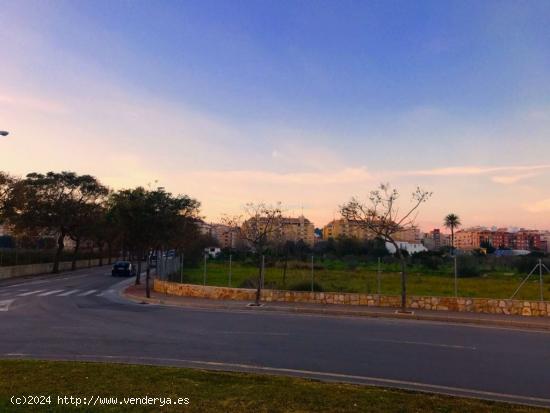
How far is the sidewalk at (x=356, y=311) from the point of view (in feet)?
57.1

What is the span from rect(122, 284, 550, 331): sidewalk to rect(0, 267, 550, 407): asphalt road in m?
0.99

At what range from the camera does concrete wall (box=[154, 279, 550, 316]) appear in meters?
19.2

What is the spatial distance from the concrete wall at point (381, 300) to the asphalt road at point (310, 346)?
3.23m

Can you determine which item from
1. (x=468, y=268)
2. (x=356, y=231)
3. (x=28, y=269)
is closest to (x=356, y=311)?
(x=468, y=268)

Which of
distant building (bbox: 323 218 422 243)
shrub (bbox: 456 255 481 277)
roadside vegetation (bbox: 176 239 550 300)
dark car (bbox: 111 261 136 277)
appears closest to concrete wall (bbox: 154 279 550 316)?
roadside vegetation (bbox: 176 239 550 300)

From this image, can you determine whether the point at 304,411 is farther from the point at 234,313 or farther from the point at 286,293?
the point at 286,293

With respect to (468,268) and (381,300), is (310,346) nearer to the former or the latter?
(381,300)

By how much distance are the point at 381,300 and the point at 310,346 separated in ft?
33.7

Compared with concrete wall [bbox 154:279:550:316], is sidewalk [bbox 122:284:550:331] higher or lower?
lower

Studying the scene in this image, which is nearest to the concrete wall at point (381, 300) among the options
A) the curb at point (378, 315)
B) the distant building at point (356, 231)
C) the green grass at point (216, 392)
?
the curb at point (378, 315)

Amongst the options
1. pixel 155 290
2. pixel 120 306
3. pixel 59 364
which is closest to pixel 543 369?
pixel 59 364

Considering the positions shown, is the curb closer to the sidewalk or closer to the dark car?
the sidewalk

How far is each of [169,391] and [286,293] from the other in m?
16.4

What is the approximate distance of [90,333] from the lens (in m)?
13.3
